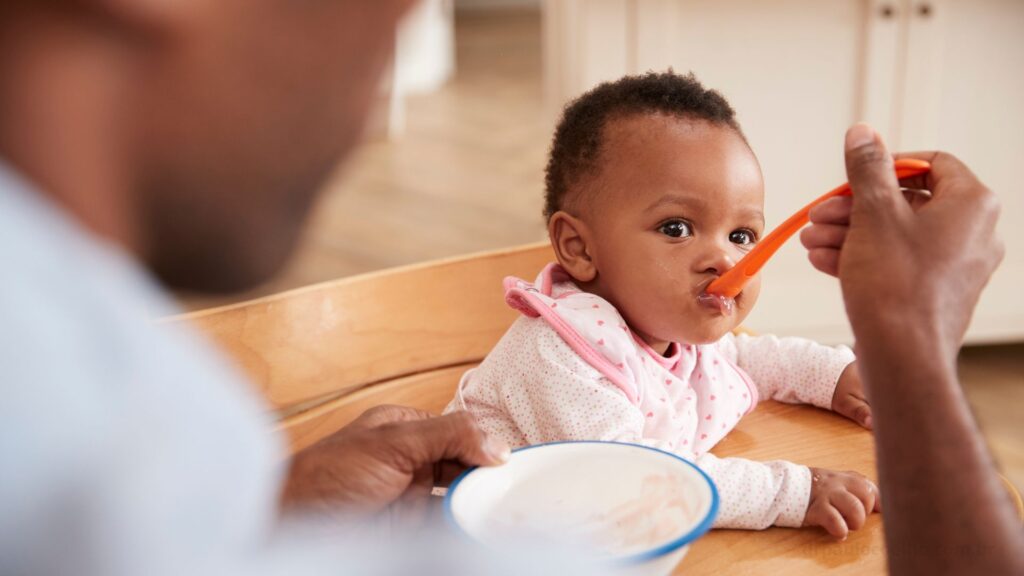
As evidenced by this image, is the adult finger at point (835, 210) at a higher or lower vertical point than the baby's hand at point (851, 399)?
higher

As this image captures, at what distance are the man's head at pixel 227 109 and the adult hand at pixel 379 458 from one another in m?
0.29

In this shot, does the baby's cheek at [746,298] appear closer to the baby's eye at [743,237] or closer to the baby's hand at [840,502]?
the baby's eye at [743,237]

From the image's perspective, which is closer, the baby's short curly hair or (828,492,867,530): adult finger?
(828,492,867,530): adult finger

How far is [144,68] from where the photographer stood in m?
0.36

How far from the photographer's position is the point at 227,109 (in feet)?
1.26

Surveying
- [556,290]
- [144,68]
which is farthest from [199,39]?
[556,290]

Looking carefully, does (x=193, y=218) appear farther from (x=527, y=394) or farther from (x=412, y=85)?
(x=412, y=85)

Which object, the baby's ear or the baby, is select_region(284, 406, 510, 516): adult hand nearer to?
the baby

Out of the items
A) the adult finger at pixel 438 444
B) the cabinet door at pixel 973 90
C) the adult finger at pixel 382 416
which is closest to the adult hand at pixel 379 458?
the adult finger at pixel 438 444

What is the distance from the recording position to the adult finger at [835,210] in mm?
748

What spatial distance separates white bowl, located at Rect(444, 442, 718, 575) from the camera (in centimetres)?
65

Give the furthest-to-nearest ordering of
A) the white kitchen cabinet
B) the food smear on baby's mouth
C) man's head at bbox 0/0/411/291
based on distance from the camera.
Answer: the white kitchen cabinet → the food smear on baby's mouth → man's head at bbox 0/0/411/291

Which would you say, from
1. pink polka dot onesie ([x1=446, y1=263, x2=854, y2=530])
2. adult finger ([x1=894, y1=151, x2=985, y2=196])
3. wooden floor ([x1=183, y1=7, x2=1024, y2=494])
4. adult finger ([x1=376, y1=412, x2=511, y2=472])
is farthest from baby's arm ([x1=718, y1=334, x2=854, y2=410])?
wooden floor ([x1=183, y1=7, x2=1024, y2=494])

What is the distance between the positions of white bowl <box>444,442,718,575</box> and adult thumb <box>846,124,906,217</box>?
8.4 inches
